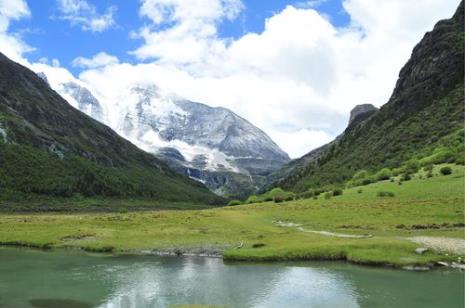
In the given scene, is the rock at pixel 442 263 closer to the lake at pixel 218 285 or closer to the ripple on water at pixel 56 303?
the lake at pixel 218 285

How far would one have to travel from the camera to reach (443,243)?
2507 inches

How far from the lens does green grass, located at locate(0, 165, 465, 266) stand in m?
66.3

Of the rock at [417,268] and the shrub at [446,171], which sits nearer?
the rock at [417,268]

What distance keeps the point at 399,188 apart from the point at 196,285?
7590 cm

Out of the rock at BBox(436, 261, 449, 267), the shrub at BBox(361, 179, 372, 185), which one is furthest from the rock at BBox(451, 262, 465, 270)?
the shrub at BBox(361, 179, 372, 185)

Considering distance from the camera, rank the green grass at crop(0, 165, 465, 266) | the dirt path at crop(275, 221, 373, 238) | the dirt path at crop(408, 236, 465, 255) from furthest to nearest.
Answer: the dirt path at crop(275, 221, 373, 238), the green grass at crop(0, 165, 465, 266), the dirt path at crop(408, 236, 465, 255)

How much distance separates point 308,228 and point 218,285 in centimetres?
3899

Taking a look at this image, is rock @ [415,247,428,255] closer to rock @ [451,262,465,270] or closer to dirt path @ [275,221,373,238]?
rock @ [451,262,465,270]

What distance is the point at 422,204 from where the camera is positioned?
9319 cm

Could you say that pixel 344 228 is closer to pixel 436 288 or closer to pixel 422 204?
pixel 422 204

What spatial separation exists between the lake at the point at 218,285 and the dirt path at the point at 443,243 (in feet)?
22.9

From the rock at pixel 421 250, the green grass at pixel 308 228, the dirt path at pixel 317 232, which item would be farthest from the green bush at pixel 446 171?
the rock at pixel 421 250

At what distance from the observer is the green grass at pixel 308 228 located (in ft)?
218

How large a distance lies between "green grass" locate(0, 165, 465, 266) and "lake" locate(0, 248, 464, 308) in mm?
4139
